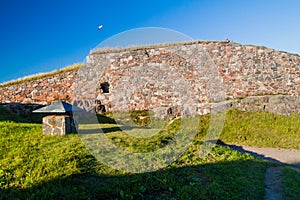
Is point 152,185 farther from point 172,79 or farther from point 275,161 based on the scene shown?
point 172,79

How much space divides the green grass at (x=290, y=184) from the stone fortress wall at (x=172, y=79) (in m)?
9.50

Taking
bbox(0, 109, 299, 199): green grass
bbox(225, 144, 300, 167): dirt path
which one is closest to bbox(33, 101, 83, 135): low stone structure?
bbox(0, 109, 299, 199): green grass

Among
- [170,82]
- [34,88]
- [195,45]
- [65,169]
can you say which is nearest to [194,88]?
[170,82]

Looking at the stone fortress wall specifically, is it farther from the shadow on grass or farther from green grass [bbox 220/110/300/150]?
the shadow on grass

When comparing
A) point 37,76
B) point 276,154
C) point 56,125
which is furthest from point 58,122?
point 37,76

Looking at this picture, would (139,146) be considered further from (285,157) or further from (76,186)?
(285,157)

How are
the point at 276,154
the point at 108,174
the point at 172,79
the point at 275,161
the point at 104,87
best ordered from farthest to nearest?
1. the point at 104,87
2. the point at 172,79
3. the point at 276,154
4. the point at 275,161
5. the point at 108,174

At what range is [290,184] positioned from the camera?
5922 mm

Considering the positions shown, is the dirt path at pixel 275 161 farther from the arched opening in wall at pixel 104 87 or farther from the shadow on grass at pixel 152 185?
the arched opening in wall at pixel 104 87

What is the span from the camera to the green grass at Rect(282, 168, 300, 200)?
212 inches

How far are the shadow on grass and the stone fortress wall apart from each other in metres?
10.1

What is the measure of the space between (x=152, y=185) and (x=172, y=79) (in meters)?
11.8

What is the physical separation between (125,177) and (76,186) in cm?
113

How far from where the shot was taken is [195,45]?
1684cm
